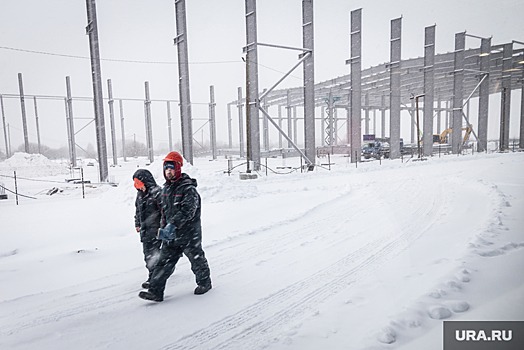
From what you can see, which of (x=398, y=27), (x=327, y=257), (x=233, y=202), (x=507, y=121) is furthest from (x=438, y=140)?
(x=327, y=257)

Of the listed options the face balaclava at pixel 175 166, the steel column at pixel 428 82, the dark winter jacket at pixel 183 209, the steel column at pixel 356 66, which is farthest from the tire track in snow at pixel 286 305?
the steel column at pixel 428 82

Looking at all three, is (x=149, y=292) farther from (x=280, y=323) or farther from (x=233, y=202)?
(x=233, y=202)

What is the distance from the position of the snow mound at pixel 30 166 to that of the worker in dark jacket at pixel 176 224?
2664 centimetres

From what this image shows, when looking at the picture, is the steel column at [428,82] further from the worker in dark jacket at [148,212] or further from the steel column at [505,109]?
the worker in dark jacket at [148,212]

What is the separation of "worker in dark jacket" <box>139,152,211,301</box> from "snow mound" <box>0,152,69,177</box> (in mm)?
26640

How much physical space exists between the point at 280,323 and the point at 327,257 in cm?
213

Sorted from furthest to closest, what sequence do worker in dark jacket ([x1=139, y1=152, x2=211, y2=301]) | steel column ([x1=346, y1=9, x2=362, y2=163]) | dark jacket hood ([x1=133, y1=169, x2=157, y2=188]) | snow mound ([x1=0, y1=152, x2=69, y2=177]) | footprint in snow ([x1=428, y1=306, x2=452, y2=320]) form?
1. snow mound ([x1=0, y1=152, x2=69, y2=177])
2. steel column ([x1=346, y1=9, x2=362, y2=163])
3. dark jacket hood ([x1=133, y1=169, x2=157, y2=188])
4. worker in dark jacket ([x1=139, y1=152, x2=211, y2=301])
5. footprint in snow ([x1=428, y1=306, x2=452, y2=320])

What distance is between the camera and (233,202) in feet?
34.9

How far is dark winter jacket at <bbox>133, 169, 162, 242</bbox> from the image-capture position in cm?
433

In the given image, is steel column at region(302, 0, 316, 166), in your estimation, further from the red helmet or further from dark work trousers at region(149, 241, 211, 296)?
dark work trousers at region(149, 241, 211, 296)

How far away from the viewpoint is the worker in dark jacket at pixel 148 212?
170 inches

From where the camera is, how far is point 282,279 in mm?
4547

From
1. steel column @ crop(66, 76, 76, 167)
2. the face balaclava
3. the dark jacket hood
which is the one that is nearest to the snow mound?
steel column @ crop(66, 76, 76, 167)

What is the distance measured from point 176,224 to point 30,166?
27.8 metres
